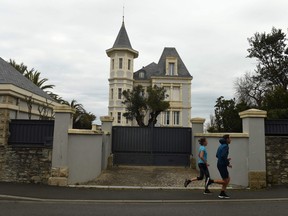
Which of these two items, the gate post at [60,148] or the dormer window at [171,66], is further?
the dormer window at [171,66]

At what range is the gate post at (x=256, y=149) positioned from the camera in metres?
11.6

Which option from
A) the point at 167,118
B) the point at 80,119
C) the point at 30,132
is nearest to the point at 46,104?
the point at 30,132

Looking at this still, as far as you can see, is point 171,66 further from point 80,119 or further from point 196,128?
point 196,128

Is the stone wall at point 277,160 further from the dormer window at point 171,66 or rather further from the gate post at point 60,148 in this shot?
the dormer window at point 171,66

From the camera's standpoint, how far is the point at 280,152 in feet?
39.0

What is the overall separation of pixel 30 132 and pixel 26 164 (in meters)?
1.22

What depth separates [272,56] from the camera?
1454 inches

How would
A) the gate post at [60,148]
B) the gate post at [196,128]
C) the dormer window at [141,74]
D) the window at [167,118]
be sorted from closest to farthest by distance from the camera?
the gate post at [60,148] < the gate post at [196,128] < the window at [167,118] < the dormer window at [141,74]

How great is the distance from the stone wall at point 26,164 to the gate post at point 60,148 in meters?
0.28

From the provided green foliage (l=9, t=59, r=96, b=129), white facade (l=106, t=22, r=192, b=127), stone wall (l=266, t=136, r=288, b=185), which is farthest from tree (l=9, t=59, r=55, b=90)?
stone wall (l=266, t=136, r=288, b=185)

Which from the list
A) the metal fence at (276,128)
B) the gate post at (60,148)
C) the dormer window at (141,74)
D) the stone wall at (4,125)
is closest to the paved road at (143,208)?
the gate post at (60,148)

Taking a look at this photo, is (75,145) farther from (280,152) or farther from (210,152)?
(280,152)

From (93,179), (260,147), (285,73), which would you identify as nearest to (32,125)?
(93,179)

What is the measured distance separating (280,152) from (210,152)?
2.81 meters
